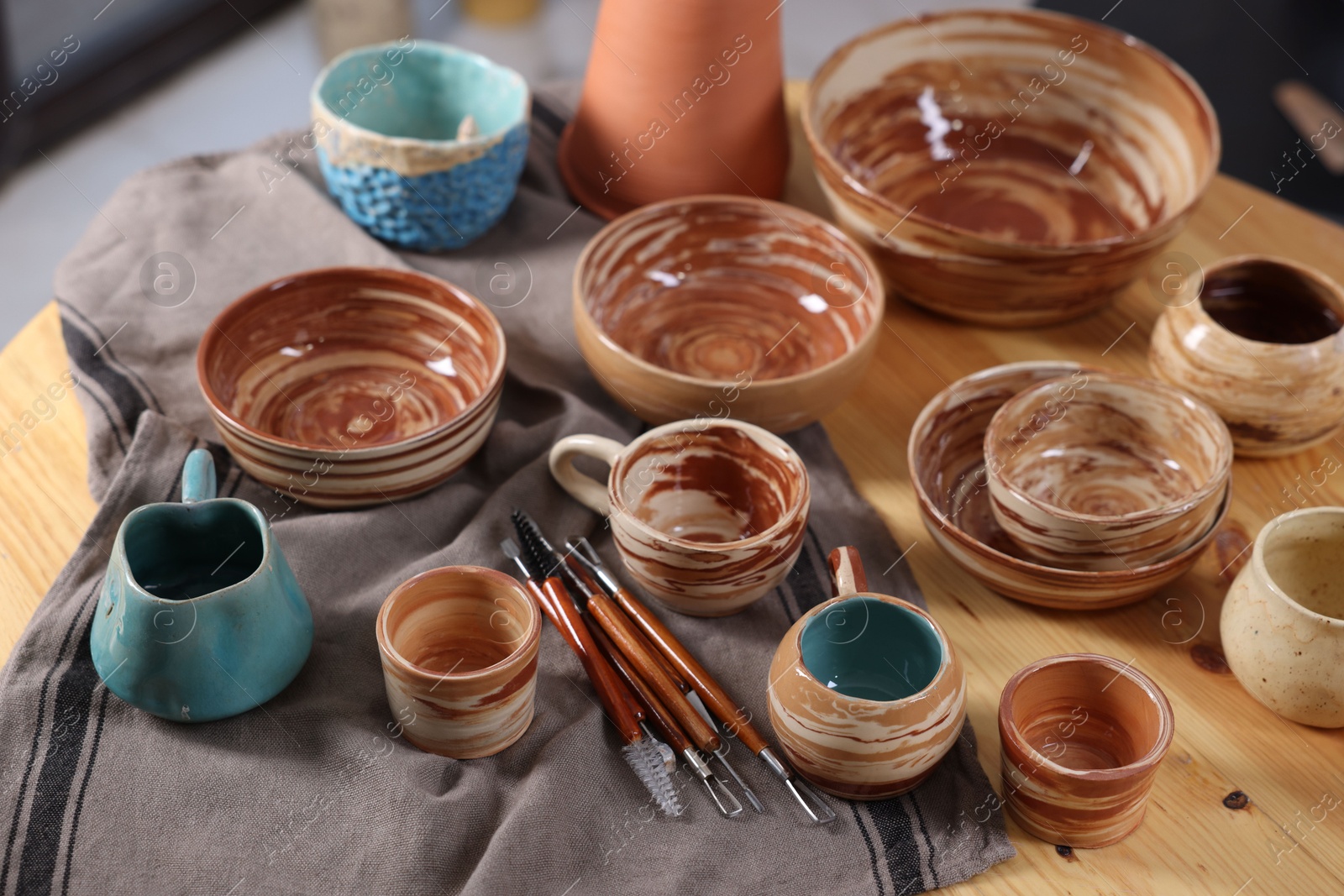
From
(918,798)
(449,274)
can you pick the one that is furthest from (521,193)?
(918,798)

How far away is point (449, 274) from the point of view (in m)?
1.33

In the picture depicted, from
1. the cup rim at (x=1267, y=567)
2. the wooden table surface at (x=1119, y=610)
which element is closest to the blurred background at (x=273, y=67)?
the wooden table surface at (x=1119, y=610)

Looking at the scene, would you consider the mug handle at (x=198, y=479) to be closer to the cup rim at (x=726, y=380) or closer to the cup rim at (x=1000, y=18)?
the cup rim at (x=726, y=380)

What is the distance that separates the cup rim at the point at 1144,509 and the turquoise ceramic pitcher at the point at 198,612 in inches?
22.3

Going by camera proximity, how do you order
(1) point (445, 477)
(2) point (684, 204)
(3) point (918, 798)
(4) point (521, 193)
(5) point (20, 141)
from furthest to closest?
(5) point (20, 141) < (4) point (521, 193) < (2) point (684, 204) < (1) point (445, 477) < (3) point (918, 798)

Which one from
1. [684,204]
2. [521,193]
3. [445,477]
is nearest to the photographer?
[445,477]

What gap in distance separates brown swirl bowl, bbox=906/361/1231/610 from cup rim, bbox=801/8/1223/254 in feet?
0.45

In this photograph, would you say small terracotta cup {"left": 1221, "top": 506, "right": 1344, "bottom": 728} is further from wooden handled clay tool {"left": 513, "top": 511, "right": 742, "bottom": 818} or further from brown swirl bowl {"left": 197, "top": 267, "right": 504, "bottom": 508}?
brown swirl bowl {"left": 197, "top": 267, "right": 504, "bottom": 508}

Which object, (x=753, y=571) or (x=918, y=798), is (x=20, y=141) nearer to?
(x=753, y=571)

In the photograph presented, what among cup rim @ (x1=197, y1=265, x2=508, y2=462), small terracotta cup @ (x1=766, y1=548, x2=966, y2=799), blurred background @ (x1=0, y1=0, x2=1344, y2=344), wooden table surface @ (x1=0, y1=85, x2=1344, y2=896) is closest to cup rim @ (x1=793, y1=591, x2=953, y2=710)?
small terracotta cup @ (x1=766, y1=548, x2=966, y2=799)

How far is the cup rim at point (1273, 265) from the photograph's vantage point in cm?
109

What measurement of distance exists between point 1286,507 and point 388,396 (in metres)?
0.84

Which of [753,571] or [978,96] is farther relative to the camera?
[978,96]

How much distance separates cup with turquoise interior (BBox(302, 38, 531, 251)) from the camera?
1264 millimetres
